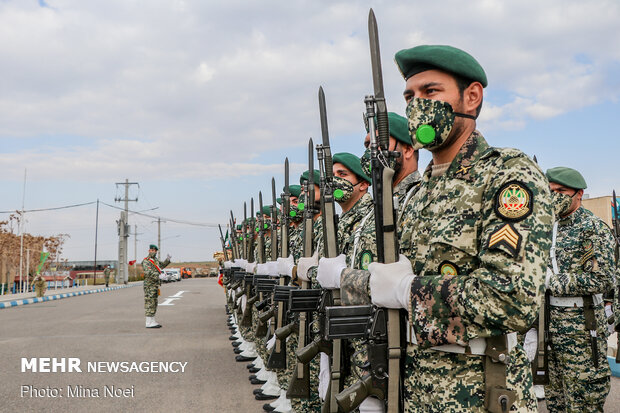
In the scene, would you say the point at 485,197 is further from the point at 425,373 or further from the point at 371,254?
the point at 371,254

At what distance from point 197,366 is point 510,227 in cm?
700

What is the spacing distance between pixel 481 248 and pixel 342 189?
2.21m

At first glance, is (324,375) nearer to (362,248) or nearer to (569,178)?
(362,248)

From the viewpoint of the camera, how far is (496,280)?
5.20 feet

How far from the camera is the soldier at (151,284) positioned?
12.1m

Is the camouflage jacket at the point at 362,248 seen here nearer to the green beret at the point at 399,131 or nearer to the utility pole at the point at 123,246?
the green beret at the point at 399,131

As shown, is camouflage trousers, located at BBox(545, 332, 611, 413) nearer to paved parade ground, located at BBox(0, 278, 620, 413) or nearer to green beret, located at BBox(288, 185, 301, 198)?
paved parade ground, located at BBox(0, 278, 620, 413)

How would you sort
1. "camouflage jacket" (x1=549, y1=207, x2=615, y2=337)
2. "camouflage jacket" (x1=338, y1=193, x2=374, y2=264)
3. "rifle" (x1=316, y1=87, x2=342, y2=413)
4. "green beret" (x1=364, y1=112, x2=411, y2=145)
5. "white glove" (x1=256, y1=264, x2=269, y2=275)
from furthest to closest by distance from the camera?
"white glove" (x1=256, y1=264, x2=269, y2=275), "camouflage jacket" (x1=549, y1=207, x2=615, y2=337), "camouflage jacket" (x1=338, y1=193, x2=374, y2=264), "green beret" (x1=364, y1=112, x2=411, y2=145), "rifle" (x1=316, y1=87, x2=342, y2=413)

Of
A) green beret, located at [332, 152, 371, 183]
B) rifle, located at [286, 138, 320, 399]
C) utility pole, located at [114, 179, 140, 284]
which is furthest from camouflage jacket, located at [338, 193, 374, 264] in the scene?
utility pole, located at [114, 179, 140, 284]

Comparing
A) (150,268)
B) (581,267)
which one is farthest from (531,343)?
(150,268)

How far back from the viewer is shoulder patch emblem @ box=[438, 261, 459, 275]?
6.00 ft

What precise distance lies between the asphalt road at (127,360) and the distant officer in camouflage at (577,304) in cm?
313

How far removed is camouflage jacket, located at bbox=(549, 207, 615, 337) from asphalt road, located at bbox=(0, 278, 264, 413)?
330cm

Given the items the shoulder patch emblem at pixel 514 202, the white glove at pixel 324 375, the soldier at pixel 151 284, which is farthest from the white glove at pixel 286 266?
the soldier at pixel 151 284
